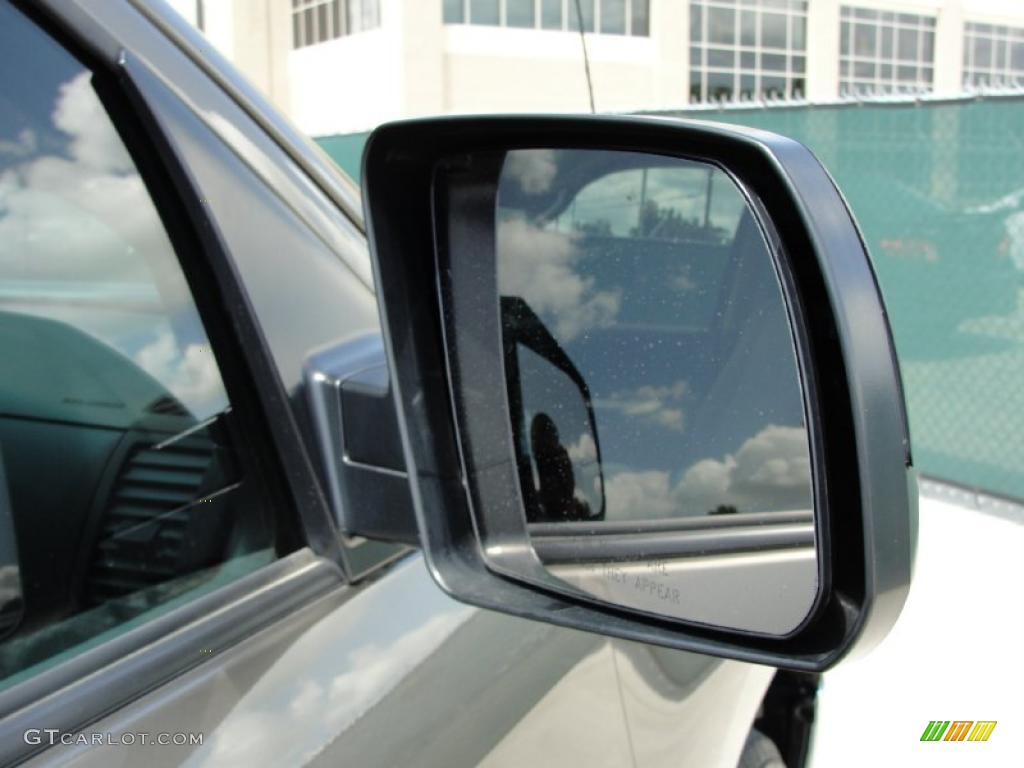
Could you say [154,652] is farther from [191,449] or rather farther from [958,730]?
[958,730]

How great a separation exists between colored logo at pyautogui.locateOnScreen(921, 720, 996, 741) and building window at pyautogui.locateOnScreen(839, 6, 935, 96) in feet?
105

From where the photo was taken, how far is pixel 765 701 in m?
2.31

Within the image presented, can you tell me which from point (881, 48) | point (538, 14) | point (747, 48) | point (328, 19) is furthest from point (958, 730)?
point (881, 48)

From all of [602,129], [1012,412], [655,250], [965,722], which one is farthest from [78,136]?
[1012,412]

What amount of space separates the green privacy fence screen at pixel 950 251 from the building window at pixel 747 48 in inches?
908

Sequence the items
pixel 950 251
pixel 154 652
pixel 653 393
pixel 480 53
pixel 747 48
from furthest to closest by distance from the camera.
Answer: pixel 747 48 < pixel 480 53 < pixel 950 251 < pixel 653 393 < pixel 154 652

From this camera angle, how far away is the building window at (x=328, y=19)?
1048 inches

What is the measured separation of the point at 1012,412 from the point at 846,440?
222 inches

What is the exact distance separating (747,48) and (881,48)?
4.85 m

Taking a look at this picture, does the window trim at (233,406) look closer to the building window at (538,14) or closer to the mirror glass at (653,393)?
the mirror glass at (653,393)

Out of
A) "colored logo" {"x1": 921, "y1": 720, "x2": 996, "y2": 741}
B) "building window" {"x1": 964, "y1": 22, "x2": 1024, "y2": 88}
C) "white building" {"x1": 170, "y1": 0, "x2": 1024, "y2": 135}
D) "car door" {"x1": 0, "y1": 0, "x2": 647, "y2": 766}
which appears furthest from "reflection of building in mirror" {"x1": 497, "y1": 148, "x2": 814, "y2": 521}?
"building window" {"x1": 964, "y1": 22, "x2": 1024, "y2": 88}

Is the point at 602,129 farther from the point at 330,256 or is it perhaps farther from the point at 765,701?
the point at 765,701

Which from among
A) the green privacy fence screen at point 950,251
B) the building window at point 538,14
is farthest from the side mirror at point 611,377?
the building window at point 538,14

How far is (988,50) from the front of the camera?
35.2 meters
